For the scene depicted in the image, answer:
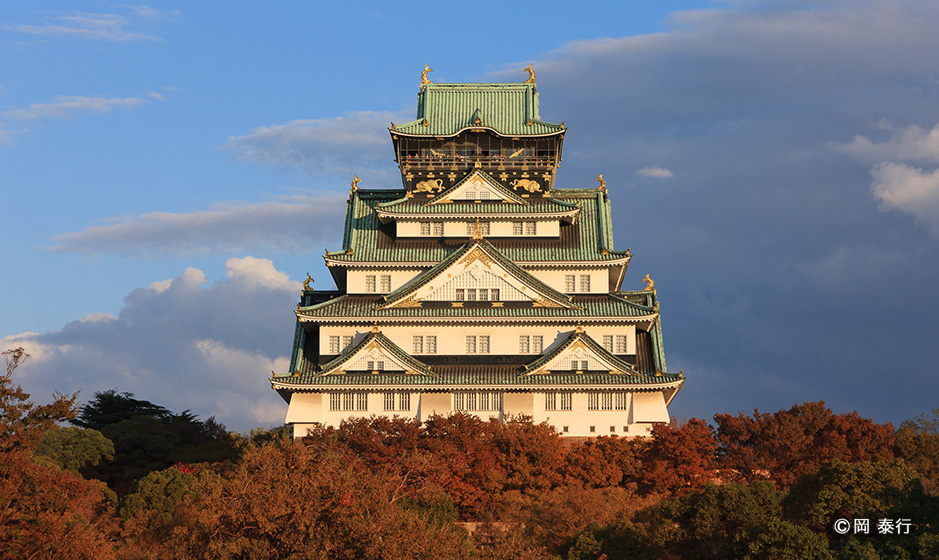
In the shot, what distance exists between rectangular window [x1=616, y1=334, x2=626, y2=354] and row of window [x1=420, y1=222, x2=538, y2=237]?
861 cm

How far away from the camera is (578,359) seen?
6247 cm

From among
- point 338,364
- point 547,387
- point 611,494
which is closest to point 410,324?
point 338,364

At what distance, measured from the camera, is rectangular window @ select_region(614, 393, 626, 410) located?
62.2m

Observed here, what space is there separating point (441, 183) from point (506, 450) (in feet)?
68.3

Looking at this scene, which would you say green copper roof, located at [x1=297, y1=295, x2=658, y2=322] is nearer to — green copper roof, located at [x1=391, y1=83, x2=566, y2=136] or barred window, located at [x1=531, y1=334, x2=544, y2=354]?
barred window, located at [x1=531, y1=334, x2=544, y2=354]

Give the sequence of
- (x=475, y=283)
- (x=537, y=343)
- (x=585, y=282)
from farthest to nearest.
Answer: (x=585, y=282) < (x=475, y=283) < (x=537, y=343)

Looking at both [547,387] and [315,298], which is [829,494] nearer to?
[547,387]

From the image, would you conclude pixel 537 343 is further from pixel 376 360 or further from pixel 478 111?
pixel 478 111

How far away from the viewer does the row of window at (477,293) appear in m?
65.0

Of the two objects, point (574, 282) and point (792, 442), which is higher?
point (574, 282)

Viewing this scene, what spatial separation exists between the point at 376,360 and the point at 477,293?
7.05 metres

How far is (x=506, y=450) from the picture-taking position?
56656mm

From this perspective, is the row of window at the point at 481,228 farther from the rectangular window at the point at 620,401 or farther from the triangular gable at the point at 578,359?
the rectangular window at the point at 620,401

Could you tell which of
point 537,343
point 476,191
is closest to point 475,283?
point 537,343
